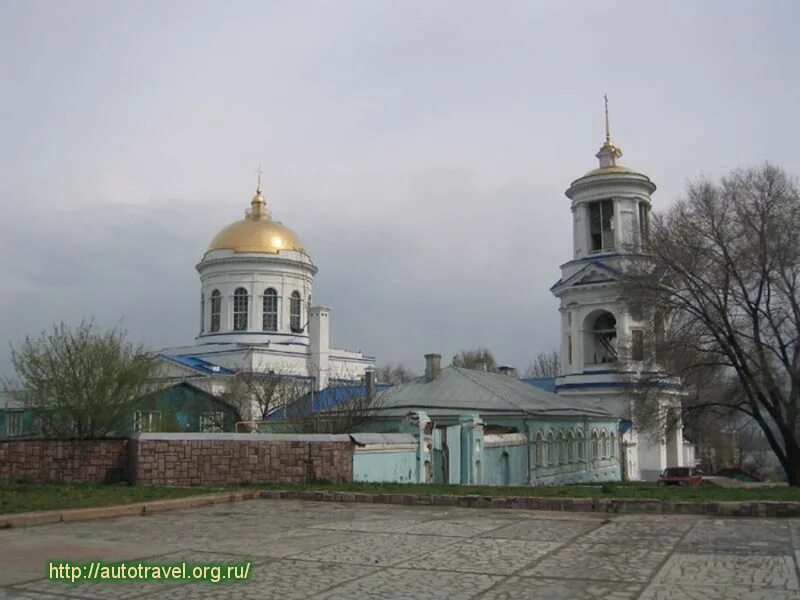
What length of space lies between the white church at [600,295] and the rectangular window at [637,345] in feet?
43.7

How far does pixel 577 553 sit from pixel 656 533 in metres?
2.24

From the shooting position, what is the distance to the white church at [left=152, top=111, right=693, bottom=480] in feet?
147

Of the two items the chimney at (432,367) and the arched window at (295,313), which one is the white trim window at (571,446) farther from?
the arched window at (295,313)

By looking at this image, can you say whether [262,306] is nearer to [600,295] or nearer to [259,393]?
[259,393]

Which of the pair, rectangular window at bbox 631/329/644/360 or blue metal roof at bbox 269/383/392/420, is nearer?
rectangular window at bbox 631/329/644/360

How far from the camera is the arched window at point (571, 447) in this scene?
122ft

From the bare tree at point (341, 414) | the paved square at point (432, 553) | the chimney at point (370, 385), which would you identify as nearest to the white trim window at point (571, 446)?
the bare tree at point (341, 414)

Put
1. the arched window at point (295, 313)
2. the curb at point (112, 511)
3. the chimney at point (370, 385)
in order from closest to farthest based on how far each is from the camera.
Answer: the curb at point (112, 511) → the chimney at point (370, 385) → the arched window at point (295, 313)

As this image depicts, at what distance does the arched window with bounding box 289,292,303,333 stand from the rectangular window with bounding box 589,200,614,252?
19673mm

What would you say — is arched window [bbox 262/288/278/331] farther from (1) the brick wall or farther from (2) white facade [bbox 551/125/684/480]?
(1) the brick wall

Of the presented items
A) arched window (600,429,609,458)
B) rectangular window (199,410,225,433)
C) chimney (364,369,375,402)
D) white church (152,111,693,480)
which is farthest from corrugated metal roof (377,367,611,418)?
rectangular window (199,410,225,433)

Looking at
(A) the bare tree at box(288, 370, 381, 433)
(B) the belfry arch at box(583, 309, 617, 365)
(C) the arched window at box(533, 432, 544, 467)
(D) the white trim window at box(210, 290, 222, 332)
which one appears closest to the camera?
(A) the bare tree at box(288, 370, 381, 433)

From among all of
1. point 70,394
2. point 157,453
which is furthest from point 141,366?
point 157,453

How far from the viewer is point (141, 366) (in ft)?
83.7
